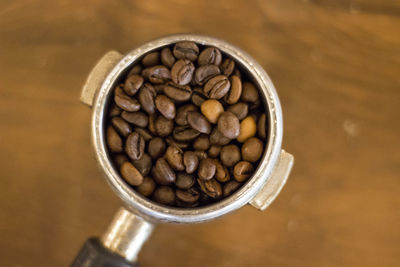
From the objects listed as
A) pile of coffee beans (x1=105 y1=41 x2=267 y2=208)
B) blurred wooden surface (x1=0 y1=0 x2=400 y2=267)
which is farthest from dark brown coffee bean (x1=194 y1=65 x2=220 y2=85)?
blurred wooden surface (x1=0 y1=0 x2=400 y2=267)

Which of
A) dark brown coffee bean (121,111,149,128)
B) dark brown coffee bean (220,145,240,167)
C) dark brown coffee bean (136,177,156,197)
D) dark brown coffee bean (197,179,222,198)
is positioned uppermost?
dark brown coffee bean (220,145,240,167)

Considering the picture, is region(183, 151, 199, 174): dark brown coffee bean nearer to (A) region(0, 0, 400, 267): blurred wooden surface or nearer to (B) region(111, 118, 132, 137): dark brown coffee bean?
(B) region(111, 118, 132, 137): dark brown coffee bean

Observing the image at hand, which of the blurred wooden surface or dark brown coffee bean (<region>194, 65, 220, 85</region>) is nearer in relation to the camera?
dark brown coffee bean (<region>194, 65, 220, 85</region>)

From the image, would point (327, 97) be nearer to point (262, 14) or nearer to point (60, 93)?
point (262, 14)

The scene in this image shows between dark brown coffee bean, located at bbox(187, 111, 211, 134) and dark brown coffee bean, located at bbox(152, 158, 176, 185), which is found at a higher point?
dark brown coffee bean, located at bbox(187, 111, 211, 134)

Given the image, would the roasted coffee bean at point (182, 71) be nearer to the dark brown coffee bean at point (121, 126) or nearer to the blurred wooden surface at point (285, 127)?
the dark brown coffee bean at point (121, 126)

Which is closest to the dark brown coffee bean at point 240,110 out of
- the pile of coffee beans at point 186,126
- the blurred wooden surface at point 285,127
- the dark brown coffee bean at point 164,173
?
the pile of coffee beans at point 186,126

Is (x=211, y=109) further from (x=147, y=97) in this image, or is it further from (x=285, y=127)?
(x=285, y=127)
